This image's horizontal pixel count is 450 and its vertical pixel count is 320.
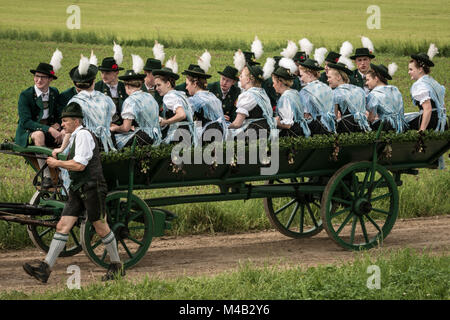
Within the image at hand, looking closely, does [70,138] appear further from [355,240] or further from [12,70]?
[12,70]

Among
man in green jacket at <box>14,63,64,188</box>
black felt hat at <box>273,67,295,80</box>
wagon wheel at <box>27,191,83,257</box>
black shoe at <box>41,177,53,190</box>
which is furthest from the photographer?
black felt hat at <box>273,67,295,80</box>

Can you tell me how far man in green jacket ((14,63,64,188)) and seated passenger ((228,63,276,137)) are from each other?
1.84 m

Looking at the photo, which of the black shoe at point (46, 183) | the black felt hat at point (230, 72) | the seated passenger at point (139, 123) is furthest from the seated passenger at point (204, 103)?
the black shoe at point (46, 183)

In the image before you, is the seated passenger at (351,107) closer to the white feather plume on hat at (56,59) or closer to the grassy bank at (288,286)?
the grassy bank at (288,286)

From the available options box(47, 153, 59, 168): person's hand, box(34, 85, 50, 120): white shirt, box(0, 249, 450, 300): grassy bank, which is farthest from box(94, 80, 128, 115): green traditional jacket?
box(0, 249, 450, 300): grassy bank

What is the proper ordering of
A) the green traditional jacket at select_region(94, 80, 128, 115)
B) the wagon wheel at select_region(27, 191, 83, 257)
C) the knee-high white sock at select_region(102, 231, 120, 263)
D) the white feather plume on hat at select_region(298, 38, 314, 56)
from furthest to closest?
the white feather plume on hat at select_region(298, 38, 314, 56) → the green traditional jacket at select_region(94, 80, 128, 115) → the wagon wheel at select_region(27, 191, 83, 257) → the knee-high white sock at select_region(102, 231, 120, 263)

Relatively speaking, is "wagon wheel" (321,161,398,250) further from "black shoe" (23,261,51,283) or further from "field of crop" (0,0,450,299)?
"field of crop" (0,0,450,299)

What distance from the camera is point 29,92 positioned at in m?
9.65

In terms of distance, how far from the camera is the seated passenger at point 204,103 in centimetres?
955

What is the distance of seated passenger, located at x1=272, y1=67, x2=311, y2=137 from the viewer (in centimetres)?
960

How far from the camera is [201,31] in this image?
28812 millimetres

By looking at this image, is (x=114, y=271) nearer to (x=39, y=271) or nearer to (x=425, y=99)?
(x=39, y=271)

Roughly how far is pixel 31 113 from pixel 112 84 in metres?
1.37
